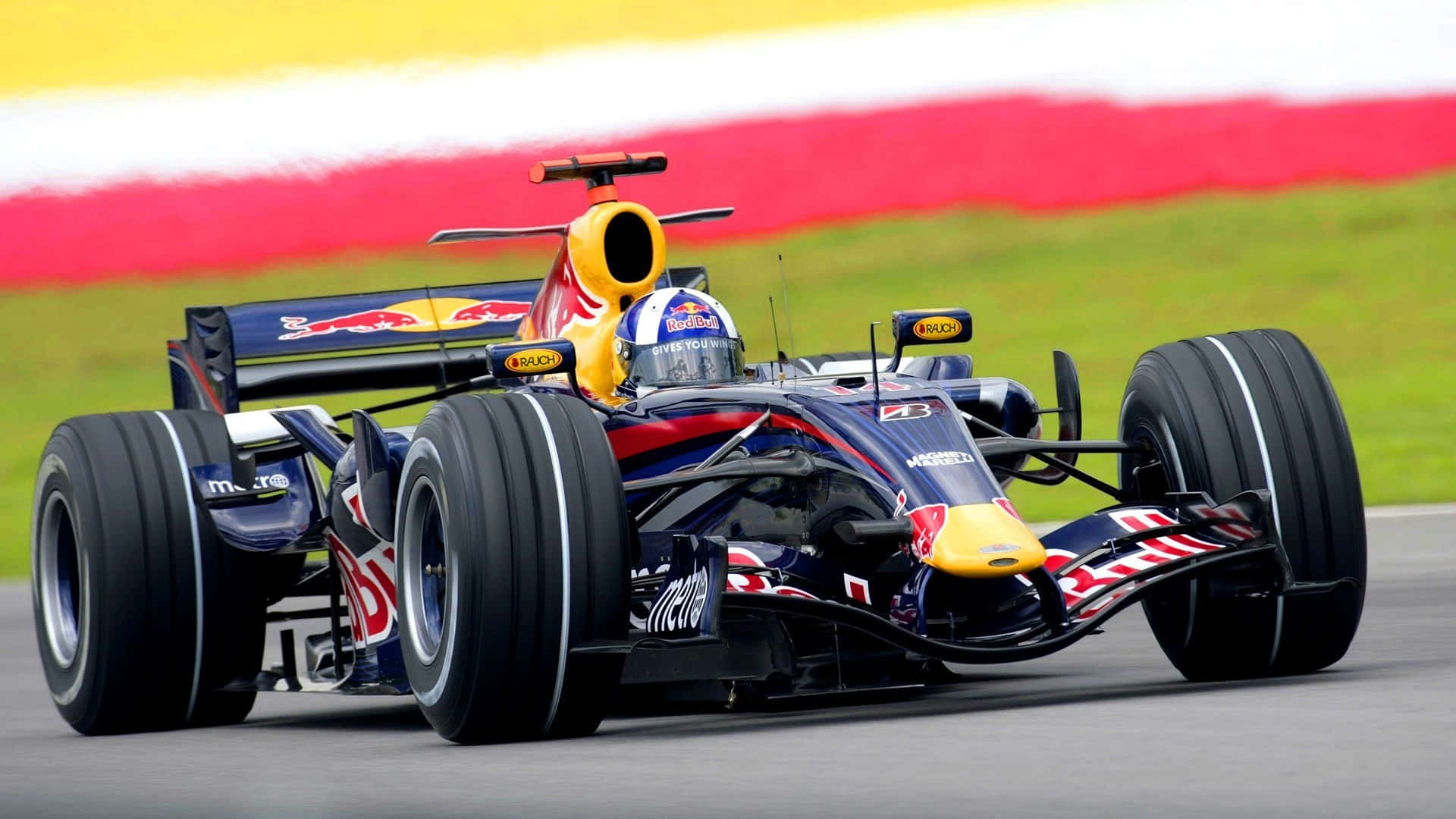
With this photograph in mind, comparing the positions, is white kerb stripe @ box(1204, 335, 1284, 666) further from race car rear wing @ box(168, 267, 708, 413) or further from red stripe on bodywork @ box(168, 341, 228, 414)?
red stripe on bodywork @ box(168, 341, 228, 414)

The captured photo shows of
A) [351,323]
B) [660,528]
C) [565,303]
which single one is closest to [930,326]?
[660,528]

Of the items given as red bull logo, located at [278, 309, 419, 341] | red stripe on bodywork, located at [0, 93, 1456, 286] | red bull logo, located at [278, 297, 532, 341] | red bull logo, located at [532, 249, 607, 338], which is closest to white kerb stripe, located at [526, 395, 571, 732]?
red bull logo, located at [532, 249, 607, 338]

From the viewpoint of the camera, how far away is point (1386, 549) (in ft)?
45.4

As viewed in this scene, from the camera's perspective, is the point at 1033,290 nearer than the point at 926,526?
No

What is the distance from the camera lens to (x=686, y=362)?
8.84 meters

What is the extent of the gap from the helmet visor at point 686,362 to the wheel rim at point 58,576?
8.66 feet

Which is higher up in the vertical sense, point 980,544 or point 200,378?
point 200,378

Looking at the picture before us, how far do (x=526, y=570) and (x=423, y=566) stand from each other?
0.97 m

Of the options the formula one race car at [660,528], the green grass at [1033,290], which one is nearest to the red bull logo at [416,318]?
the formula one race car at [660,528]

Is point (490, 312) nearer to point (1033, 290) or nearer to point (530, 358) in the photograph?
point (530, 358)

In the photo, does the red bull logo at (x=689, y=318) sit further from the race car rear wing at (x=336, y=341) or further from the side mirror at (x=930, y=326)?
the race car rear wing at (x=336, y=341)

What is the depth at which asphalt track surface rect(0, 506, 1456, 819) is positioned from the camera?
211 inches

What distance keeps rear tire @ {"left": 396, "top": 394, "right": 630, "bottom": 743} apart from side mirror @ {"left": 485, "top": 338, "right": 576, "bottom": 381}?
2.32ft

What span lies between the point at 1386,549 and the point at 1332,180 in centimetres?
1835
